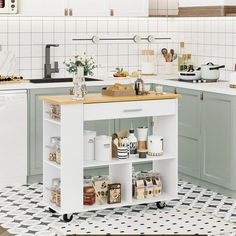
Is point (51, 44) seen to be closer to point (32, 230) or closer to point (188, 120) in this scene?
point (188, 120)

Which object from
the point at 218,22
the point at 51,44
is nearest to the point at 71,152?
the point at 51,44

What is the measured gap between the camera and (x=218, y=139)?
6469mm

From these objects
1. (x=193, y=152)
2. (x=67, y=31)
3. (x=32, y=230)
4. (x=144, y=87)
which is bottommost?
(x=32, y=230)

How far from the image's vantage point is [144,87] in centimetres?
598

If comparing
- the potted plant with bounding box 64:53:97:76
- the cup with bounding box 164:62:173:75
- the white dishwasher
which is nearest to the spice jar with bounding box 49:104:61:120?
the white dishwasher

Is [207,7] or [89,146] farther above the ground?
[207,7]

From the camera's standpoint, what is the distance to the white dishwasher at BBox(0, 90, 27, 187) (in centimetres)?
673

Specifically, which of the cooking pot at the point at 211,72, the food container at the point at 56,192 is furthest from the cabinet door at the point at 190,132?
the food container at the point at 56,192

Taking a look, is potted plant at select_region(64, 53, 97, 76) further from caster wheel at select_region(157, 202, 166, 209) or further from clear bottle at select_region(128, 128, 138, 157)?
caster wheel at select_region(157, 202, 166, 209)

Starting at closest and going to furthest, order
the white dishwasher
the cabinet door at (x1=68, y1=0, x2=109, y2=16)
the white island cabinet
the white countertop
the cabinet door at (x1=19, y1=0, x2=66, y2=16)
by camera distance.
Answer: the white island cabinet < the white countertop < the white dishwasher < the cabinet door at (x1=19, y1=0, x2=66, y2=16) < the cabinet door at (x1=68, y1=0, x2=109, y2=16)

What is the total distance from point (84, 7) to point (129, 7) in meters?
0.58

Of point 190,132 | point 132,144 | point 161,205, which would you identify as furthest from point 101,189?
point 190,132

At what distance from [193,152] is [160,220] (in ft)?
4.51

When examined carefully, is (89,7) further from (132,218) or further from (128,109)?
(132,218)
